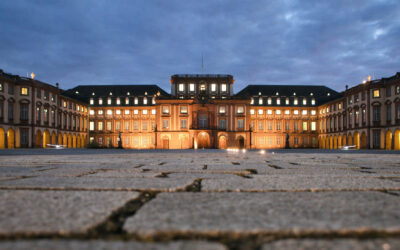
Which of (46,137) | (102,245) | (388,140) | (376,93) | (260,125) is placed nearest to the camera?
(102,245)

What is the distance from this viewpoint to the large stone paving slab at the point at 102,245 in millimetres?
916

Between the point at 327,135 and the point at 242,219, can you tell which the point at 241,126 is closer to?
the point at 327,135

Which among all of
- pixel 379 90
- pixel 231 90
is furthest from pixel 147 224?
pixel 231 90

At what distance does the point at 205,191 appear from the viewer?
2.01m

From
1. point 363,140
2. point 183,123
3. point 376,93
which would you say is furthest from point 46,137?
point 376,93

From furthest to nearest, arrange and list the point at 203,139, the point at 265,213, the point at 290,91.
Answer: the point at 290,91
the point at 203,139
the point at 265,213

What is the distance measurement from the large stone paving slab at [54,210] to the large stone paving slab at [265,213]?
171 mm

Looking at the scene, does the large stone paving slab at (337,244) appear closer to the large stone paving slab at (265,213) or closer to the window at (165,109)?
the large stone paving slab at (265,213)

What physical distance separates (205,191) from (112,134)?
198 feet

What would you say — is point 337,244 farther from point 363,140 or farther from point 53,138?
point 53,138

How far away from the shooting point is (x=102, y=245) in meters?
0.94

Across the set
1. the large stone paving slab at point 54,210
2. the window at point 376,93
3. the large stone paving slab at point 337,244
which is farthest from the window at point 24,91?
the large stone paving slab at point 337,244

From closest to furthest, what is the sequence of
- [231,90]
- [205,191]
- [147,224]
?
[147,224] < [205,191] < [231,90]

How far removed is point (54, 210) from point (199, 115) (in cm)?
5008
